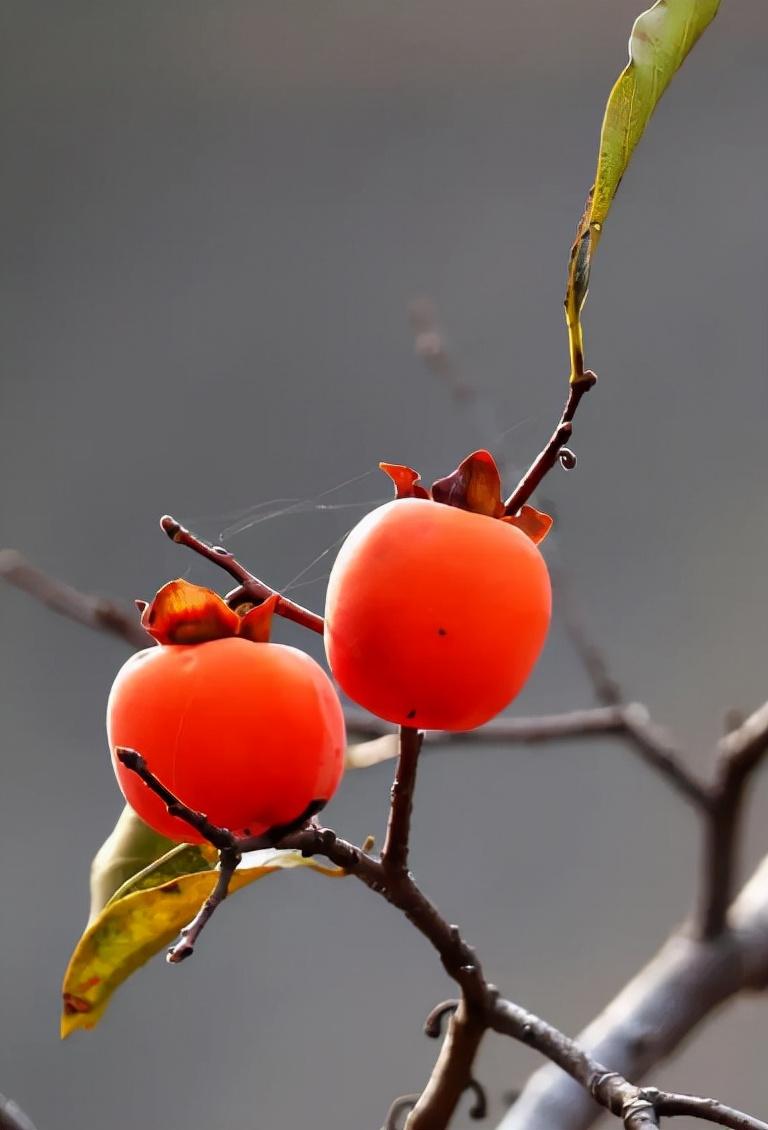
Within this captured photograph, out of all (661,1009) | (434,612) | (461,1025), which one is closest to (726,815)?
(661,1009)

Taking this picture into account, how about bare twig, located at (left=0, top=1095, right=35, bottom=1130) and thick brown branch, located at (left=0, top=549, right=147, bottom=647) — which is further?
thick brown branch, located at (left=0, top=549, right=147, bottom=647)

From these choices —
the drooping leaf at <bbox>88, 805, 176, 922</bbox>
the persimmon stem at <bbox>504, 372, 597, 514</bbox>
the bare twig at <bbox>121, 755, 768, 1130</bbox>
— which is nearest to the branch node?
the bare twig at <bbox>121, 755, 768, 1130</bbox>

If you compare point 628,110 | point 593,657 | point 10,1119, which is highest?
point 628,110

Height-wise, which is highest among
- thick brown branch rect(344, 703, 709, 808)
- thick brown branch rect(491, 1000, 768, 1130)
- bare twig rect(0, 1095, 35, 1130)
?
thick brown branch rect(344, 703, 709, 808)

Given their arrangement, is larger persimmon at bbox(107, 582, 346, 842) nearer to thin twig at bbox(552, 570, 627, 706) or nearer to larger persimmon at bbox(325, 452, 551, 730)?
larger persimmon at bbox(325, 452, 551, 730)

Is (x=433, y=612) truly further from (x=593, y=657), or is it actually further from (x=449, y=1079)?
(x=593, y=657)

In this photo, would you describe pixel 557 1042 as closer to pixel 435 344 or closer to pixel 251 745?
pixel 251 745

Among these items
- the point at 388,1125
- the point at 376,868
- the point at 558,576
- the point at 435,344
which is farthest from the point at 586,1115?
the point at 435,344
